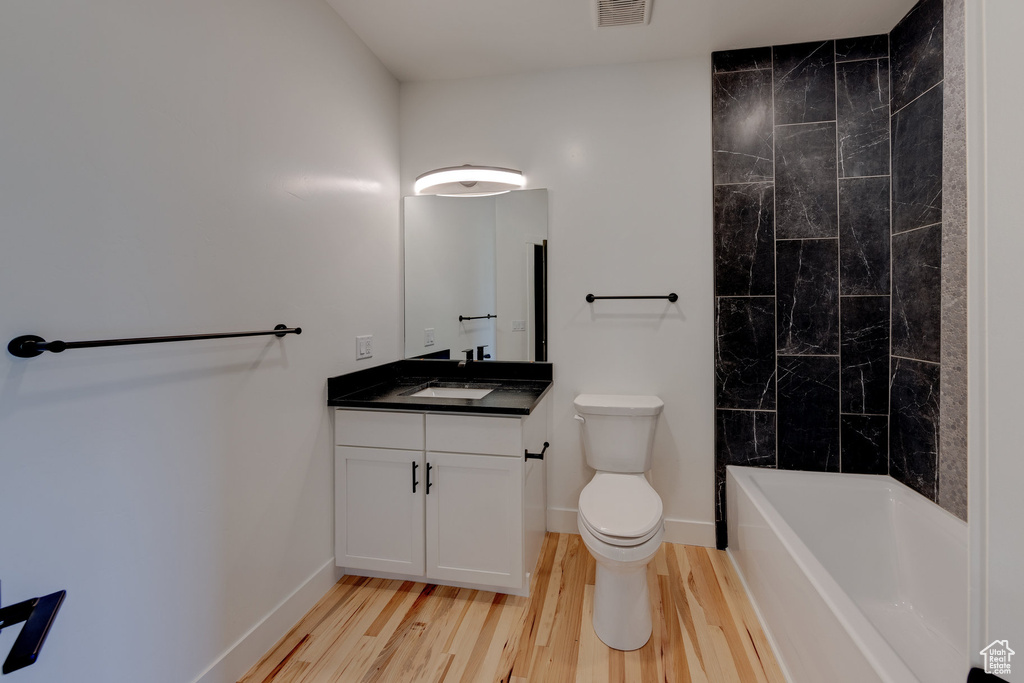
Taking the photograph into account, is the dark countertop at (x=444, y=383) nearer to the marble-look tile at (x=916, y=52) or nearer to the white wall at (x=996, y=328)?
the white wall at (x=996, y=328)

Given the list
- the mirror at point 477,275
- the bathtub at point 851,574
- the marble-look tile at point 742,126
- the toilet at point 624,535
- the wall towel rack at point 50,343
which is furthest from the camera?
the mirror at point 477,275

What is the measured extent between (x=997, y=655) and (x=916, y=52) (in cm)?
241

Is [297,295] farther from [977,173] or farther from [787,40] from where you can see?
[787,40]

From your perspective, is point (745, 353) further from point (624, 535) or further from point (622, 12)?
point (622, 12)

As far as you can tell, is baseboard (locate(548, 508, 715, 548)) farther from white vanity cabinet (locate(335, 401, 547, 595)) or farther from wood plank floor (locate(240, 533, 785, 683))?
white vanity cabinet (locate(335, 401, 547, 595))

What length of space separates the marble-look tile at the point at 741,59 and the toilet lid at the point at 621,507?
2.02m

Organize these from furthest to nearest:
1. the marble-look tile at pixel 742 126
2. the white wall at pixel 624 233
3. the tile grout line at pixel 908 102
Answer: the white wall at pixel 624 233 < the marble-look tile at pixel 742 126 < the tile grout line at pixel 908 102

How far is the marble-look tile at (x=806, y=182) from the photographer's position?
211 cm

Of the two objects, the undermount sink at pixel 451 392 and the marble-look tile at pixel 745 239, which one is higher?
the marble-look tile at pixel 745 239

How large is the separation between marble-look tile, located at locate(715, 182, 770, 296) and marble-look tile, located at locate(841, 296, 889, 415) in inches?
15.0

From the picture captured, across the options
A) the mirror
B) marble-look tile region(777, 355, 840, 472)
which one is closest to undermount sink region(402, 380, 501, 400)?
the mirror

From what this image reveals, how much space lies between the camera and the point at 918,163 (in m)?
1.85

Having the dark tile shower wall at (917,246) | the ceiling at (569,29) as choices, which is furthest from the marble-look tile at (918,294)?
the ceiling at (569,29)

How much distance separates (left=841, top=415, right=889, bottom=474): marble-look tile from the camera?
2109 millimetres
